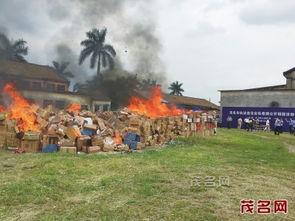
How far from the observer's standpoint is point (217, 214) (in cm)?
568

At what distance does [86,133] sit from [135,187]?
7.00 m

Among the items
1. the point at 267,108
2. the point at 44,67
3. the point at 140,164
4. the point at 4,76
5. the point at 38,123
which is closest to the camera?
the point at 140,164

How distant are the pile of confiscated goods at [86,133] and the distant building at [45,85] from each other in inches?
410

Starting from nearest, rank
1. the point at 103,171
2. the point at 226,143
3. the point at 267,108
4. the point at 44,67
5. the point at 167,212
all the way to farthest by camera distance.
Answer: the point at 167,212 < the point at 103,171 < the point at 226,143 < the point at 267,108 < the point at 44,67

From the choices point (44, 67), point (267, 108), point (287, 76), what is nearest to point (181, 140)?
point (267, 108)

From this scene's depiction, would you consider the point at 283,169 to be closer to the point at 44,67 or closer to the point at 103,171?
the point at 103,171

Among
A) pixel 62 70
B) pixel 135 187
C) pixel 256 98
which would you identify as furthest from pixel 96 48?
pixel 135 187

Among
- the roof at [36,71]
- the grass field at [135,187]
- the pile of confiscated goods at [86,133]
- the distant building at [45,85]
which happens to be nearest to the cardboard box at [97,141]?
the pile of confiscated goods at [86,133]

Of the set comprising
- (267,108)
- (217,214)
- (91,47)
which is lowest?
(217,214)

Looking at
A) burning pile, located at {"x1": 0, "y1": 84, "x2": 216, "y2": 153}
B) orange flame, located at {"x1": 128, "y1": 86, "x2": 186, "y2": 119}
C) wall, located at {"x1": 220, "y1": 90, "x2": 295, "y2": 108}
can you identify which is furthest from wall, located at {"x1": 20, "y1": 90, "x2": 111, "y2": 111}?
wall, located at {"x1": 220, "y1": 90, "x2": 295, "y2": 108}

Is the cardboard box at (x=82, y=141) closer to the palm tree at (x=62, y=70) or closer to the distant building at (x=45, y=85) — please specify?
the distant building at (x=45, y=85)

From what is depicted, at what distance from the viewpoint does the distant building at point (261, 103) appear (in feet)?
106

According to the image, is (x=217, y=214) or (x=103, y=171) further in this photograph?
(x=103, y=171)

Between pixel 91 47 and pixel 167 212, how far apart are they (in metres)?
42.4
